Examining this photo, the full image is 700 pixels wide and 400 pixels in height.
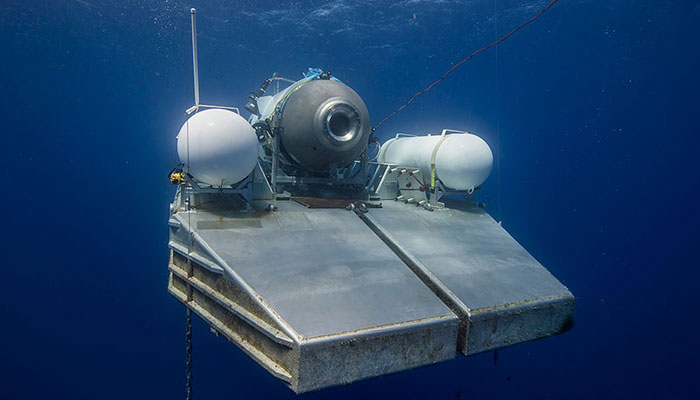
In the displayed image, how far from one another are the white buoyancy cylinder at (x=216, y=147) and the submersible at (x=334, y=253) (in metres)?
0.02

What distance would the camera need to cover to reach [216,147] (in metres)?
3.96

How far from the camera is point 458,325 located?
9.67 ft

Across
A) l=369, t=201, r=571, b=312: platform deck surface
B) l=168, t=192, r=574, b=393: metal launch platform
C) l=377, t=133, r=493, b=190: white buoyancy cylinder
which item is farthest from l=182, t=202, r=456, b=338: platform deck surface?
l=377, t=133, r=493, b=190: white buoyancy cylinder

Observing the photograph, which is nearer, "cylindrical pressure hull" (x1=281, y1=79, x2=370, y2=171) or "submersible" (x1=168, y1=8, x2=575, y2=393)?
"submersible" (x1=168, y1=8, x2=575, y2=393)

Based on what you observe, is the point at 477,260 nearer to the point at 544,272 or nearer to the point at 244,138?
the point at 544,272

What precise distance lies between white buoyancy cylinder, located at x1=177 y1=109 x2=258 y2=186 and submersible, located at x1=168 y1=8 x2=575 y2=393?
0.02 metres

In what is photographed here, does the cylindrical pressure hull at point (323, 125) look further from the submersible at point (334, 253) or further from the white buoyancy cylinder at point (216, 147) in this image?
the white buoyancy cylinder at point (216, 147)

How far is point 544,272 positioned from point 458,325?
1806 millimetres

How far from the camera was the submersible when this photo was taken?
256 centimetres

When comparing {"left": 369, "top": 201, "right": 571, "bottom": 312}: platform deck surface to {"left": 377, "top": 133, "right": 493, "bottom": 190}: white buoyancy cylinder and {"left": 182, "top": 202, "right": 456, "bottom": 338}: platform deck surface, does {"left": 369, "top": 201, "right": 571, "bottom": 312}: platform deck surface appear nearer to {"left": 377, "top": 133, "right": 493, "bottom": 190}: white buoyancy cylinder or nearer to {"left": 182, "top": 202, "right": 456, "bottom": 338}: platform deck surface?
{"left": 182, "top": 202, "right": 456, "bottom": 338}: platform deck surface

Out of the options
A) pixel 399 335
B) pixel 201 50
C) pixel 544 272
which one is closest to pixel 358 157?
pixel 544 272

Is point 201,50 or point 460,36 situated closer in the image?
point 460,36

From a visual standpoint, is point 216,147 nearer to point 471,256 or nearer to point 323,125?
point 323,125

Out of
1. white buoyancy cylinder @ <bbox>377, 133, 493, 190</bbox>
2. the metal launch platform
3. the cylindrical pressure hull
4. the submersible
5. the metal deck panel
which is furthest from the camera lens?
white buoyancy cylinder @ <bbox>377, 133, 493, 190</bbox>
